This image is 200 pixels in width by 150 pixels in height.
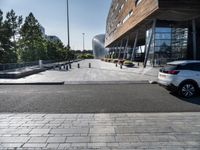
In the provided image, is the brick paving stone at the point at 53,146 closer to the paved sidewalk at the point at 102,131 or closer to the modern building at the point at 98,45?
the paved sidewalk at the point at 102,131

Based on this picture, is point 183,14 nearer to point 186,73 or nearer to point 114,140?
point 186,73

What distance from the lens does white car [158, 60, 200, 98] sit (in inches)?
358

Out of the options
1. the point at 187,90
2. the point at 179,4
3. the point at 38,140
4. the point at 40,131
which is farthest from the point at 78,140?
the point at 179,4

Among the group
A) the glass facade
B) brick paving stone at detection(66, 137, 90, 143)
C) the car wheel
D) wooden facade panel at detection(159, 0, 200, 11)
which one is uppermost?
wooden facade panel at detection(159, 0, 200, 11)

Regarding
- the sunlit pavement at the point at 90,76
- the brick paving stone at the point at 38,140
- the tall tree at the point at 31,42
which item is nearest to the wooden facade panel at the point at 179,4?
the sunlit pavement at the point at 90,76

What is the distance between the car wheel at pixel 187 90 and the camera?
9.16 m

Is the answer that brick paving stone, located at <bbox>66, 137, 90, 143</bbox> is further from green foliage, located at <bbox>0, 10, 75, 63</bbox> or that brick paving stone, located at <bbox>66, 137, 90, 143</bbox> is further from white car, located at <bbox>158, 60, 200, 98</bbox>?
green foliage, located at <bbox>0, 10, 75, 63</bbox>

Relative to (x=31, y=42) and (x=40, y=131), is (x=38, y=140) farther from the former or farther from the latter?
(x=31, y=42)

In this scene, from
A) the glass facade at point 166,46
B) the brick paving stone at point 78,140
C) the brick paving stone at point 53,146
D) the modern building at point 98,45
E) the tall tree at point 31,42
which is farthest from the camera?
the modern building at point 98,45

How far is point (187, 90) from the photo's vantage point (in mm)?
9234

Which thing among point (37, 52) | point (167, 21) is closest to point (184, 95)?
point (167, 21)

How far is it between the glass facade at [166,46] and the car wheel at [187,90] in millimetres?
16728

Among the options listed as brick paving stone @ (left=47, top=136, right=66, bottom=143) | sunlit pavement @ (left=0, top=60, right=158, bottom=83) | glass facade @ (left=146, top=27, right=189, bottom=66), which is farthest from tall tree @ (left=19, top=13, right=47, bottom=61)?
brick paving stone @ (left=47, top=136, right=66, bottom=143)

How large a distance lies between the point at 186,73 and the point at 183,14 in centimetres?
1609
